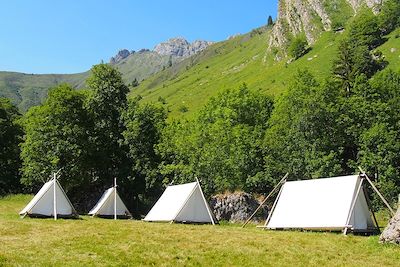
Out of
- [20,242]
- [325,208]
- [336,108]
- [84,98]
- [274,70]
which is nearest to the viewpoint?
[20,242]

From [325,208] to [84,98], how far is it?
3145cm

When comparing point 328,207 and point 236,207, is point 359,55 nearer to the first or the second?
point 236,207

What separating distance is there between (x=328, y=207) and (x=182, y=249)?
384 inches

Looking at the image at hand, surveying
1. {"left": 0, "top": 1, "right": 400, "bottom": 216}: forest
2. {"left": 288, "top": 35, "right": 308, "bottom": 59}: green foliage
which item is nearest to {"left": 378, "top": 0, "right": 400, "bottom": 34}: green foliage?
{"left": 288, "top": 35, "right": 308, "bottom": 59}: green foliage

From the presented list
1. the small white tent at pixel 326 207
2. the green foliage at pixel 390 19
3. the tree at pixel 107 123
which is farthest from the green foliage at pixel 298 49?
the small white tent at pixel 326 207

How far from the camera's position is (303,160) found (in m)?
39.2

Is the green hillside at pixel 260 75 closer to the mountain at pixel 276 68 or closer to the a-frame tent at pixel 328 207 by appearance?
the mountain at pixel 276 68

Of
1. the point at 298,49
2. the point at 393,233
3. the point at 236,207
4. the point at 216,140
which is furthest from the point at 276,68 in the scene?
the point at 393,233

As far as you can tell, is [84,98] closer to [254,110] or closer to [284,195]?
[254,110]

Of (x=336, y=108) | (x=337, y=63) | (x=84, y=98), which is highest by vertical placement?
(x=337, y=63)

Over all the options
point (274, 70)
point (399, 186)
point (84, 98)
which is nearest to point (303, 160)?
point (399, 186)

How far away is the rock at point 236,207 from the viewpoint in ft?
115

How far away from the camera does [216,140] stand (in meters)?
42.1

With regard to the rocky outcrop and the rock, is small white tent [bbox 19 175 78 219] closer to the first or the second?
the rock
